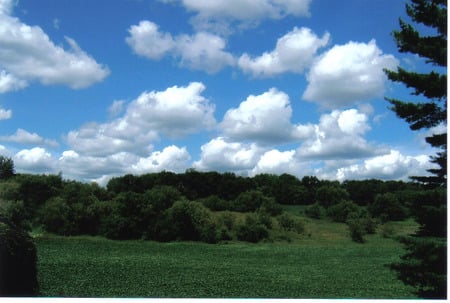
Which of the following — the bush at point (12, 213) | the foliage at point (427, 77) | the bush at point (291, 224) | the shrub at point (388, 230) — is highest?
the foliage at point (427, 77)

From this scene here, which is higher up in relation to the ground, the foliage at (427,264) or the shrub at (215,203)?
the shrub at (215,203)

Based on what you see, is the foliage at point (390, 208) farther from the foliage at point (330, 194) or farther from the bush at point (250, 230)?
the bush at point (250, 230)

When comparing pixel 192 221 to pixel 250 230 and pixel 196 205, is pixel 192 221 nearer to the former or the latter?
pixel 196 205

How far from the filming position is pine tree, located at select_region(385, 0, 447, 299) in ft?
19.6

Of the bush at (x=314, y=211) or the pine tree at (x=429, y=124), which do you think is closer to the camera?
the pine tree at (x=429, y=124)

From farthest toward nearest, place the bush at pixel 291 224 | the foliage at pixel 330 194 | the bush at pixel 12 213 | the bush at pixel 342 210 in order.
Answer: the foliage at pixel 330 194 < the bush at pixel 342 210 < the bush at pixel 291 224 < the bush at pixel 12 213

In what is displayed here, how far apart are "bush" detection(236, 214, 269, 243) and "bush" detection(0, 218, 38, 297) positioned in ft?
59.9

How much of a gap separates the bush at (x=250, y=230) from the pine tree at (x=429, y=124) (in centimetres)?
1773

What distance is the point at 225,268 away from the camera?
15430mm

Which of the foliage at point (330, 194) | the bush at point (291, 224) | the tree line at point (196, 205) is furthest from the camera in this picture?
the foliage at point (330, 194)

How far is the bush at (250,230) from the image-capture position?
79.2 ft

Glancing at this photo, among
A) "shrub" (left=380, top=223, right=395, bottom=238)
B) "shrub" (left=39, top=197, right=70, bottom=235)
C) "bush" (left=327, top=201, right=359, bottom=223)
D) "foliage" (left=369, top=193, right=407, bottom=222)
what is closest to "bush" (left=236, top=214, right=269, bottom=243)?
"bush" (left=327, top=201, right=359, bottom=223)

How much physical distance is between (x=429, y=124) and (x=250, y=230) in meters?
18.3

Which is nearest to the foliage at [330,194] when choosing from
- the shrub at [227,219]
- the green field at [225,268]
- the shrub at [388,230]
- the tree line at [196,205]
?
the tree line at [196,205]
